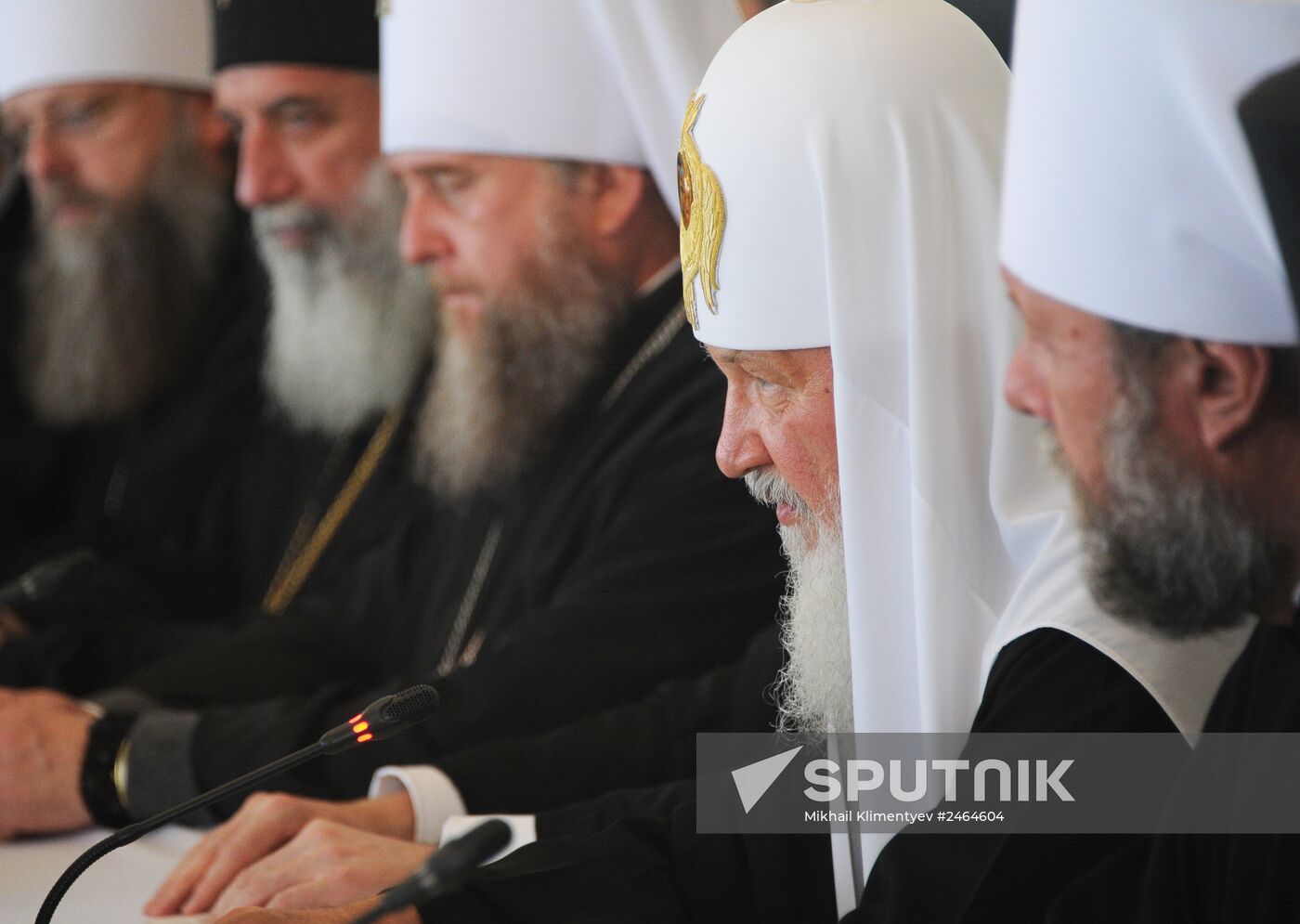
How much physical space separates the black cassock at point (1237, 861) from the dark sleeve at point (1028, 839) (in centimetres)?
7

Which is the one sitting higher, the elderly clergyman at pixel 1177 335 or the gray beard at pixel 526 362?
the elderly clergyman at pixel 1177 335

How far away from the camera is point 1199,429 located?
4.45ft

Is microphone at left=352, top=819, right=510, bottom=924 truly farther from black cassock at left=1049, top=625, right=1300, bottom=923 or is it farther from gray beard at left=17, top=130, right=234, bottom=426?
gray beard at left=17, top=130, right=234, bottom=426

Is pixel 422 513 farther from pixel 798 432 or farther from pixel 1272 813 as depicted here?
pixel 1272 813

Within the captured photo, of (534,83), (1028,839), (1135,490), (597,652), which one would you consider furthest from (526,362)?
(1135,490)

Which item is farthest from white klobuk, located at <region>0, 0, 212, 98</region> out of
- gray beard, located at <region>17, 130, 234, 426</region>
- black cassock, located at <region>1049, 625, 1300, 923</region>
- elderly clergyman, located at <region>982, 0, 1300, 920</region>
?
black cassock, located at <region>1049, 625, 1300, 923</region>

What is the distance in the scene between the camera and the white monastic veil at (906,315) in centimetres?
170

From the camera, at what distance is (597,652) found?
2.73 m

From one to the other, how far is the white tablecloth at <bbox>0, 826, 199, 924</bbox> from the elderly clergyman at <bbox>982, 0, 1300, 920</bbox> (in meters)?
1.39

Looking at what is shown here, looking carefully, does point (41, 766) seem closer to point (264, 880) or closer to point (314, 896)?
point (264, 880)

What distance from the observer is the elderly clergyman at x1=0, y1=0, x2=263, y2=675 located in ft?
15.3

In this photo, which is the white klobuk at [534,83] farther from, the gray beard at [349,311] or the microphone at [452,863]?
the microphone at [452,863]

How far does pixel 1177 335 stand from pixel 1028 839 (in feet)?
1.75

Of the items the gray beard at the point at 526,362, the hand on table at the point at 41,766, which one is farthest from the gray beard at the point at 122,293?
the hand on table at the point at 41,766
